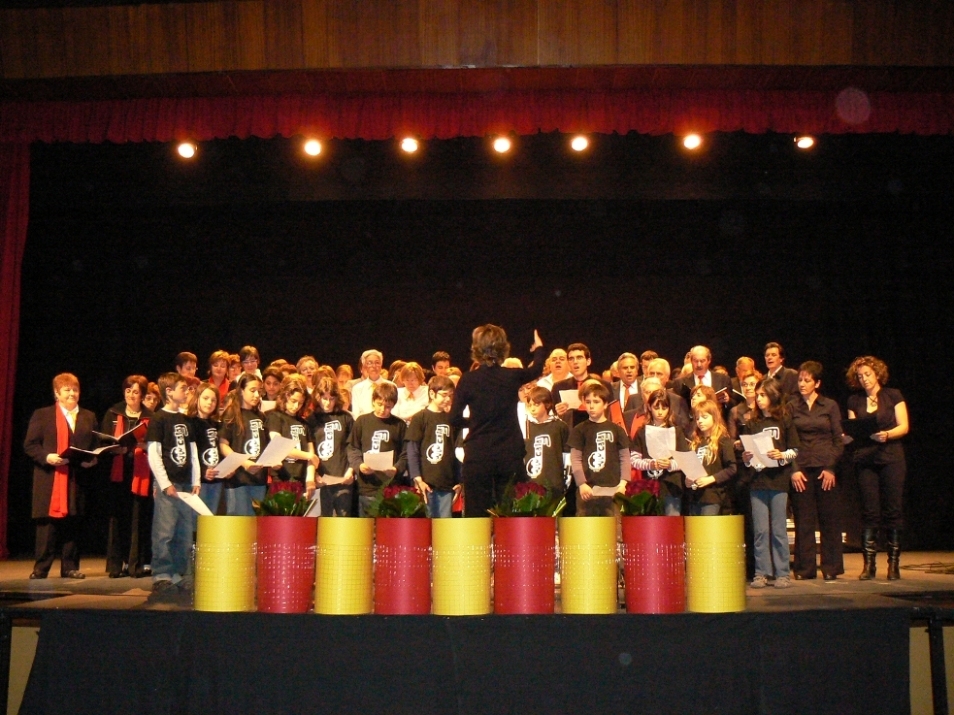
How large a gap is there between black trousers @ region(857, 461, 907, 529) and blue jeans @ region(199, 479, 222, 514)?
4.45 metres

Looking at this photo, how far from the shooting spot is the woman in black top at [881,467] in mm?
6625

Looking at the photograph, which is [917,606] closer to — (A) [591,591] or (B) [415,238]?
(A) [591,591]

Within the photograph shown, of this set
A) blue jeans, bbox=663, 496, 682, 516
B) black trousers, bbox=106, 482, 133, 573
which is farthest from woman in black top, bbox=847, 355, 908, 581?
black trousers, bbox=106, 482, 133, 573

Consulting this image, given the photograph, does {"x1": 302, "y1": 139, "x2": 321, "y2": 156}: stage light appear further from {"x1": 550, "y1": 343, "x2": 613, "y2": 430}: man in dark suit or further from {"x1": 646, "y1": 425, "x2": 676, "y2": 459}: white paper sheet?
{"x1": 646, "y1": 425, "x2": 676, "y2": 459}: white paper sheet

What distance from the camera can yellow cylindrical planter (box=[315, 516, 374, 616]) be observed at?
3.16m

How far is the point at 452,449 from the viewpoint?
637cm

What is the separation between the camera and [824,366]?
9.45 m

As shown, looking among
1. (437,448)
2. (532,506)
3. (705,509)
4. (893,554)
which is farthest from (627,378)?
(532,506)

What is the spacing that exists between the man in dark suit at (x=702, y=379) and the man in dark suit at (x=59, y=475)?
14.5 ft

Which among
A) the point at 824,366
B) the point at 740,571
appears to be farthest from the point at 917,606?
the point at 824,366

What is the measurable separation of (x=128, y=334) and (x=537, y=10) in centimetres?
514

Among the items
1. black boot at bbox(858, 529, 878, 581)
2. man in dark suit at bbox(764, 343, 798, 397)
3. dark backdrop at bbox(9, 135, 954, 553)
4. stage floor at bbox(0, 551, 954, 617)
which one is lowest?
stage floor at bbox(0, 551, 954, 617)

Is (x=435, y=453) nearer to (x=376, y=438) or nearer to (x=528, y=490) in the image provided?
(x=376, y=438)

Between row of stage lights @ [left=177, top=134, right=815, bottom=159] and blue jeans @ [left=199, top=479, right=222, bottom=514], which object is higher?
row of stage lights @ [left=177, top=134, right=815, bottom=159]
